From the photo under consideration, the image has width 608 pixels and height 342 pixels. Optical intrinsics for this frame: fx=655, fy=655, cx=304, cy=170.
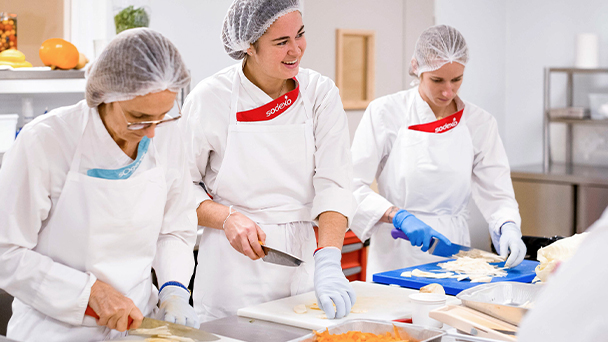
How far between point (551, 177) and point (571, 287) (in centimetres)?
413

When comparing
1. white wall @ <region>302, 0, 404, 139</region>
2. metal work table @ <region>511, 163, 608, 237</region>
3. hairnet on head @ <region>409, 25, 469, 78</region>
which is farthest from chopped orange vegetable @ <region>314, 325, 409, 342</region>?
metal work table @ <region>511, 163, 608, 237</region>

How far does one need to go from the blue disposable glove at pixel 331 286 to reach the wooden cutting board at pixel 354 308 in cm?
3

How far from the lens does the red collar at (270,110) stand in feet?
6.64

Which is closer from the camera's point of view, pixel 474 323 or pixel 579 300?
pixel 579 300

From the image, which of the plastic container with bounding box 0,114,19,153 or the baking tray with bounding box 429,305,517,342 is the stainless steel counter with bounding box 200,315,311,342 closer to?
the baking tray with bounding box 429,305,517,342

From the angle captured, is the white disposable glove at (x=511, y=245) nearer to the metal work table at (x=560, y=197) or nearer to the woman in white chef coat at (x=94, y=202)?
the woman in white chef coat at (x=94, y=202)

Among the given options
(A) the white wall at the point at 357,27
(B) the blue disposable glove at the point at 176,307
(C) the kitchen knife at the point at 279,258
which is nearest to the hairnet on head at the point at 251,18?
(C) the kitchen knife at the point at 279,258

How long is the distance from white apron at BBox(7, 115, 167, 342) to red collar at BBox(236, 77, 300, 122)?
1.61ft

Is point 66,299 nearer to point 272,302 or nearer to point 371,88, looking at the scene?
point 272,302

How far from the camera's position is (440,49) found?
262 centimetres

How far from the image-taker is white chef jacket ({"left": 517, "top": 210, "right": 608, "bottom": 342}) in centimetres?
72

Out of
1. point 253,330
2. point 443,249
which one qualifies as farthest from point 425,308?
point 443,249

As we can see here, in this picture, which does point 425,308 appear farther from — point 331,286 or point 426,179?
point 426,179

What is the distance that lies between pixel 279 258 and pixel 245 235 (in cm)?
12
